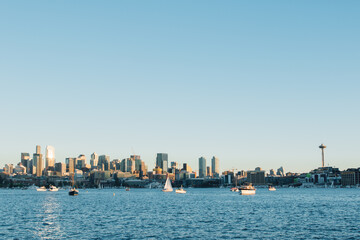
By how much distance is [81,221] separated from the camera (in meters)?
101

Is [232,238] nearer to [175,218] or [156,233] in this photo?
[156,233]

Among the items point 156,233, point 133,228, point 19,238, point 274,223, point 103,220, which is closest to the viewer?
point 19,238

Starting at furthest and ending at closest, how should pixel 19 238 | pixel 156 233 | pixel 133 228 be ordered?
pixel 133 228
pixel 156 233
pixel 19 238

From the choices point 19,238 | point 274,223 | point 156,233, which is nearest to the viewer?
point 19,238

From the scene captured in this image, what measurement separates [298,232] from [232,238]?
14871 millimetres

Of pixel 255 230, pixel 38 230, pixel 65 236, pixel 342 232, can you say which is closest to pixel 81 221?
pixel 38 230

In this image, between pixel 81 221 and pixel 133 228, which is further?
pixel 81 221

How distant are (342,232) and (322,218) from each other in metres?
26.5

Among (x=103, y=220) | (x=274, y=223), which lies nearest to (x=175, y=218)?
(x=103, y=220)

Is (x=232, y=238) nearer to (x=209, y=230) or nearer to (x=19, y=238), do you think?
(x=209, y=230)

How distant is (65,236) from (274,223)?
45956 millimetres

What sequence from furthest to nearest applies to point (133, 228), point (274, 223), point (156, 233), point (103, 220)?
point (103, 220) → point (274, 223) → point (133, 228) → point (156, 233)

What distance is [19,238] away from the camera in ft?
241

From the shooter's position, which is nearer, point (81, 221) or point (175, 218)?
point (81, 221)
